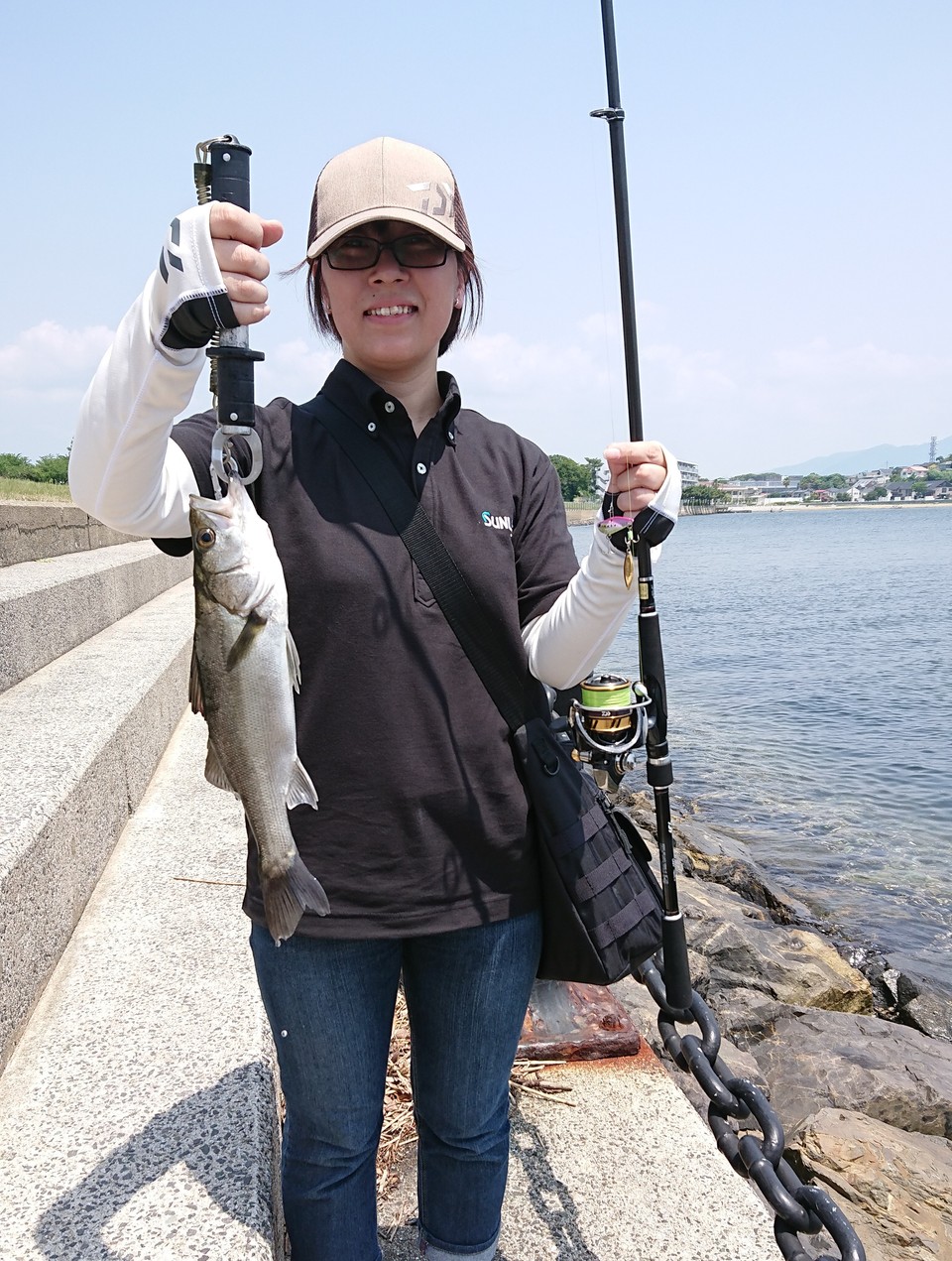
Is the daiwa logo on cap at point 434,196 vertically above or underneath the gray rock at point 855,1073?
above

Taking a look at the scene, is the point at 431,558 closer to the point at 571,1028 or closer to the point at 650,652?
the point at 650,652

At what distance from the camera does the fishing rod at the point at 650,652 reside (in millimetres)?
2779

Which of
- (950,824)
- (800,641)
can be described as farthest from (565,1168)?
(800,641)

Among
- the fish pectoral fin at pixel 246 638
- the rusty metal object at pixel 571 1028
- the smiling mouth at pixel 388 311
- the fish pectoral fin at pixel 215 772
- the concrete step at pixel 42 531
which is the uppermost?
the smiling mouth at pixel 388 311

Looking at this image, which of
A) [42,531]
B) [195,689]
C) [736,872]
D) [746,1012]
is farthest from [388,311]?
[736,872]

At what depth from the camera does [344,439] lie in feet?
6.92

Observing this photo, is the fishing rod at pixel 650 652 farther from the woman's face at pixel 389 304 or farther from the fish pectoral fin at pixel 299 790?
the fish pectoral fin at pixel 299 790

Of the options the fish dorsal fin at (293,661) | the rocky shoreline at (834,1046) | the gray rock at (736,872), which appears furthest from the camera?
the gray rock at (736,872)

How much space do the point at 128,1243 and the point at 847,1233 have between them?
1.63 metres

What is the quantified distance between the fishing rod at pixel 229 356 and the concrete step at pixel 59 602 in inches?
120

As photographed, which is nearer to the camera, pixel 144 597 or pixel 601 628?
pixel 601 628

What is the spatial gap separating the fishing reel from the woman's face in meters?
1.05

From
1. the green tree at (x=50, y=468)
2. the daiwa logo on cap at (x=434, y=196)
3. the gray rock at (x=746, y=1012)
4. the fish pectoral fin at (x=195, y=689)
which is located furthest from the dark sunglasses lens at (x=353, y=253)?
the green tree at (x=50, y=468)

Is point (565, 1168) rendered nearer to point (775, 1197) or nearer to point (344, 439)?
point (775, 1197)
